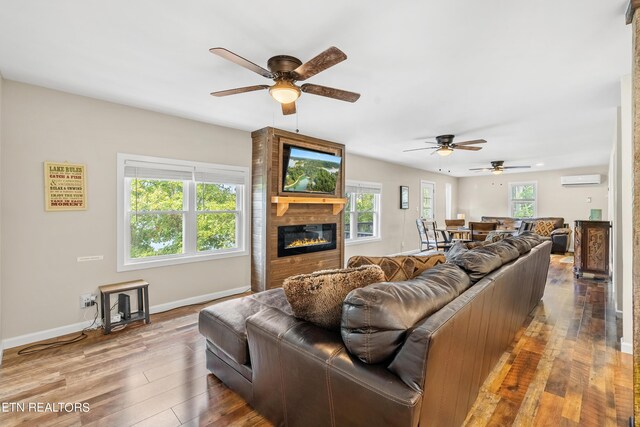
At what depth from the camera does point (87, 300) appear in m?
3.09

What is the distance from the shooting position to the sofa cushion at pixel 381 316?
1200mm

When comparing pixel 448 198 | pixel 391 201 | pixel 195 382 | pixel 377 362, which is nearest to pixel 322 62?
pixel 377 362

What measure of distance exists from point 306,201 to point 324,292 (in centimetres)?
303

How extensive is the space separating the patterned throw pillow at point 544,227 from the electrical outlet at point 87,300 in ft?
30.8

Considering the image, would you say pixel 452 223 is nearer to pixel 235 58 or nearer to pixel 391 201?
pixel 391 201

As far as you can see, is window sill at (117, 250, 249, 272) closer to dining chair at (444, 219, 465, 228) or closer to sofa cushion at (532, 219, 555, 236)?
dining chair at (444, 219, 465, 228)

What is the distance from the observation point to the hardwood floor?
180 cm

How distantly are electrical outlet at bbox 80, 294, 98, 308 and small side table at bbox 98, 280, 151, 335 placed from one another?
0.31ft

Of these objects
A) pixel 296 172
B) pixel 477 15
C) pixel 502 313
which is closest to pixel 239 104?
pixel 296 172

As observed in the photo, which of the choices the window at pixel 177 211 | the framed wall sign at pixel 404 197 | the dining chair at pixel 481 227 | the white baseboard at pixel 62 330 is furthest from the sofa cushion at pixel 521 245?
the framed wall sign at pixel 404 197

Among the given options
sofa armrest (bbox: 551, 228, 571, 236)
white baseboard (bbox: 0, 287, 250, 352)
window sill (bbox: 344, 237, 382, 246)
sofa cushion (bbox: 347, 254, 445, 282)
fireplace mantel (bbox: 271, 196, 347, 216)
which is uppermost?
fireplace mantel (bbox: 271, 196, 347, 216)

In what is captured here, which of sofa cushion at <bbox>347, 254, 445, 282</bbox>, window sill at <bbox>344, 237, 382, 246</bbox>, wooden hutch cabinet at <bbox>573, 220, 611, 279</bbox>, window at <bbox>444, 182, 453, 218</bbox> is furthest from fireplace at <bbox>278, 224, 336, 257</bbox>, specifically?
window at <bbox>444, 182, 453, 218</bbox>

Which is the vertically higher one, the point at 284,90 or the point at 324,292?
the point at 284,90

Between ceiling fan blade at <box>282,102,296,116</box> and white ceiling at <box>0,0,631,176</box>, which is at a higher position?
white ceiling at <box>0,0,631,176</box>
